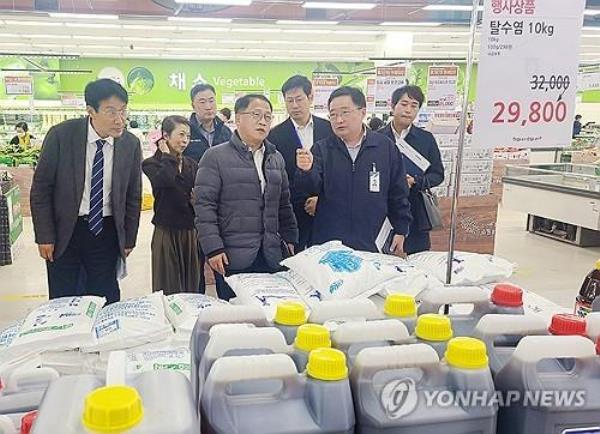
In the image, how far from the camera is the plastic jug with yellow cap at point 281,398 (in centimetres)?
81

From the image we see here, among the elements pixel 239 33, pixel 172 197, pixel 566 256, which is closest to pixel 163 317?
pixel 172 197

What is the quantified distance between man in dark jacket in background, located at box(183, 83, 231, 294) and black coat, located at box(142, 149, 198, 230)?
34 cm

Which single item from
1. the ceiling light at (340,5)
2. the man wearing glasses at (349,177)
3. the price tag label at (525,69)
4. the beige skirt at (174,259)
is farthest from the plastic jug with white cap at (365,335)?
the ceiling light at (340,5)

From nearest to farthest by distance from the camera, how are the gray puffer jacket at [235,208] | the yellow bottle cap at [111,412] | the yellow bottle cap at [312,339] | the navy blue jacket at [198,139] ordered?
the yellow bottle cap at [111,412] → the yellow bottle cap at [312,339] → the gray puffer jacket at [235,208] → the navy blue jacket at [198,139]

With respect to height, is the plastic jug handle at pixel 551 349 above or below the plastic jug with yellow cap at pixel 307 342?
above

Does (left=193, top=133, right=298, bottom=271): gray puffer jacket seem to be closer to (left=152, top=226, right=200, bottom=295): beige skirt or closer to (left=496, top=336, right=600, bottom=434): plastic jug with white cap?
(left=152, top=226, right=200, bottom=295): beige skirt

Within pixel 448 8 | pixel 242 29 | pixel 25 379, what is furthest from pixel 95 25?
pixel 25 379

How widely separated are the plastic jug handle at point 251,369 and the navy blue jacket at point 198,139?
10.3 ft

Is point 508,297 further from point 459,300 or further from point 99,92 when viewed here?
point 99,92

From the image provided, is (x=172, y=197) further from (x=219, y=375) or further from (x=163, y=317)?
(x=219, y=375)

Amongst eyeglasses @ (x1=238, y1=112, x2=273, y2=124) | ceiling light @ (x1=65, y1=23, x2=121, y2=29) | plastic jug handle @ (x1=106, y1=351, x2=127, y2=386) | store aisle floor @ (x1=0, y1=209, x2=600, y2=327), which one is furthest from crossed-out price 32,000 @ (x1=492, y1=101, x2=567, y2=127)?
ceiling light @ (x1=65, y1=23, x2=121, y2=29)

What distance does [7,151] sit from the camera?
9.51 metres

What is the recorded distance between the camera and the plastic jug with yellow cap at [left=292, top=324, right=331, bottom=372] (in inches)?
38.9

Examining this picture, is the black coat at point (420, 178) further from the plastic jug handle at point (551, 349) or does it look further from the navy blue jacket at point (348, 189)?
the plastic jug handle at point (551, 349)
